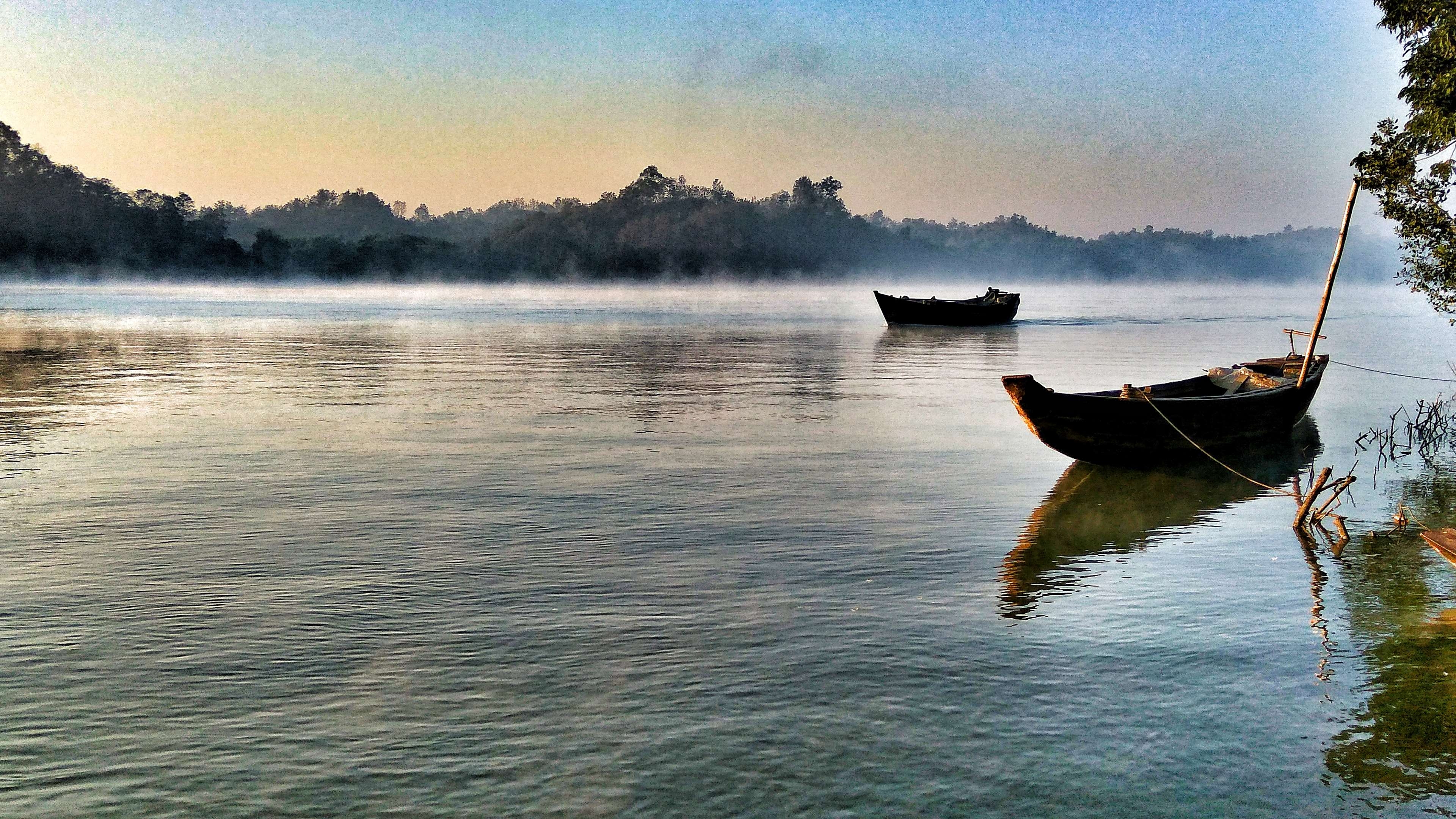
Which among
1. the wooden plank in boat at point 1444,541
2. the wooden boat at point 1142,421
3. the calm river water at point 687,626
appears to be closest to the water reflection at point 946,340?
the calm river water at point 687,626

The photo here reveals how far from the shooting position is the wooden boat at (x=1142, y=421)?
17438mm

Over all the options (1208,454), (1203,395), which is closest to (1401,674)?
(1208,454)

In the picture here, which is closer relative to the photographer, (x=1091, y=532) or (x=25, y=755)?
(x=25, y=755)

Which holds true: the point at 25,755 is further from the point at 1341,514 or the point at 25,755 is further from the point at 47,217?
the point at 47,217

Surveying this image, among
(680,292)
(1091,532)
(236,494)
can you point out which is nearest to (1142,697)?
(1091,532)

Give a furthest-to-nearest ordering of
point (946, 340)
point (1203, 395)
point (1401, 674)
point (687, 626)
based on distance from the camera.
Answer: point (946, 340)
point (1203, 395)
point (687, 626)
point (1401, 674)

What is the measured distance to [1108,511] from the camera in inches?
612

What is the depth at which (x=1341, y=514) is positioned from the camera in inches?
612

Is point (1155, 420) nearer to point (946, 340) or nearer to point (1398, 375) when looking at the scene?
point (1398, 375)

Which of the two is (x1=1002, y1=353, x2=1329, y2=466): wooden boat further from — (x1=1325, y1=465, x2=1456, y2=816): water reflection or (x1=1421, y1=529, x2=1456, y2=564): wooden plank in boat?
(x1=1421, y1=529, x2=1456, y2=564): wooden plank in boat

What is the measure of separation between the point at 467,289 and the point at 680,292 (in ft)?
107

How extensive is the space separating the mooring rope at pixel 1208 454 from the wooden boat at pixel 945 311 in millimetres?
49335

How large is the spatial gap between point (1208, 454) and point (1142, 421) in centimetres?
155

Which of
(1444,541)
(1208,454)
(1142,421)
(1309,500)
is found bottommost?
(1208,454)
